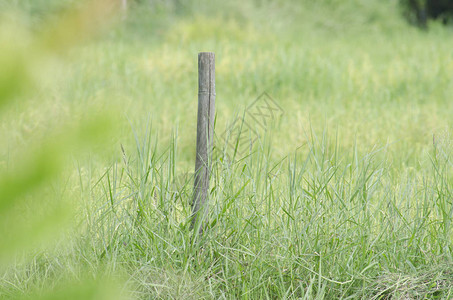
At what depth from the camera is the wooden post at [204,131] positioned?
90.0 inches

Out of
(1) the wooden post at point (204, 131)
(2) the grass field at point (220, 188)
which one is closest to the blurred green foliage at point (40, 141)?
(2) the grass field at point (220, 188)

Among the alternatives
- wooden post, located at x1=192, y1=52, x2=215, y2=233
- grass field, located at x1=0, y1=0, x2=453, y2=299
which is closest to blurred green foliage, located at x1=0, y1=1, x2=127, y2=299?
grass field, located at x1=0, y1=0, x2=453, y2=299

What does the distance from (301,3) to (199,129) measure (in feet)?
43.8

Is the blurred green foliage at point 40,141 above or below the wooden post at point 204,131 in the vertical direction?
above

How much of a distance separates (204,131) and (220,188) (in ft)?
0.94

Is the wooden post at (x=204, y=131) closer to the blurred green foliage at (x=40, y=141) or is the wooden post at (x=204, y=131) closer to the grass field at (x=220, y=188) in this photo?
the grass field at (x=220, y=188)

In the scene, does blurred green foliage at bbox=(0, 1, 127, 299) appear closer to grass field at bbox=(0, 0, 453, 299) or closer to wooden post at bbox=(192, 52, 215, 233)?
grass field at bbox=(0, 0, 453, 299)

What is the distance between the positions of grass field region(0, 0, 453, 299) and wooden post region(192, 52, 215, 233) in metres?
0.06

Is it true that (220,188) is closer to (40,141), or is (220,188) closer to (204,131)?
(204,131)

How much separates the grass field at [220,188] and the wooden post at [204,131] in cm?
6

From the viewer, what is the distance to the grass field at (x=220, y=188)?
0.38 meters

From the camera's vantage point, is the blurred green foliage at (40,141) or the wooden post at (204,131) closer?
the blurred green foliage at (40,141)

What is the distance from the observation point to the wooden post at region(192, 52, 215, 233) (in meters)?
2.29

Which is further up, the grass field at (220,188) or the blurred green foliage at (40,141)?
the blurred green foliage at (40,141)
